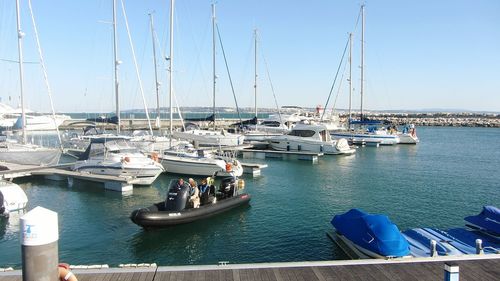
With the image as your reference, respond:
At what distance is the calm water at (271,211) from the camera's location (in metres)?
12.4

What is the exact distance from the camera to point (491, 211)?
13195 millimetres

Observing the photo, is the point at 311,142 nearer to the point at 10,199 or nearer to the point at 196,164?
the point at 196,164

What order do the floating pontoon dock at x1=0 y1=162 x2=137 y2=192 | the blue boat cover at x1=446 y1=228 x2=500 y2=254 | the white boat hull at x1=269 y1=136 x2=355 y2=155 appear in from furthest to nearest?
the white boat hull at x1=269 y1=136 x2=355 y2=155, the floating pontoon dock at x1=0 y1=162 x2=137 y2=192, the blue boat cover at x1=446 y1=228 x2=500 y2=254

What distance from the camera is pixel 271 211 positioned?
684 inches

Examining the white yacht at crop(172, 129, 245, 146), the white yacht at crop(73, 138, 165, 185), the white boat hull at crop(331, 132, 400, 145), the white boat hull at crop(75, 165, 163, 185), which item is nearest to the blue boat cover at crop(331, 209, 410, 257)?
the white boat hull at crop(75, 165, 163, 185)

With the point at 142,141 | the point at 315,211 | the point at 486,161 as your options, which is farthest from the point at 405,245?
the point at 486,161

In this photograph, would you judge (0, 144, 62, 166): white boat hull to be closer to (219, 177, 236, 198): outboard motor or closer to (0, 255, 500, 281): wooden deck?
(219, 177, 236, 198): outboard motor

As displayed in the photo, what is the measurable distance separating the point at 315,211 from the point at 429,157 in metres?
24.8

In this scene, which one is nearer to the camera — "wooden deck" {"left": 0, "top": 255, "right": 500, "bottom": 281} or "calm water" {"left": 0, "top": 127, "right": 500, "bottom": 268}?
"wooden deck" {"left": 0, "top": 255, "right": 500, "bottom": 281}

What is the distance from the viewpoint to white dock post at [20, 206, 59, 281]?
172 inches

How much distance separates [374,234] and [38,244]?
8.21 metres

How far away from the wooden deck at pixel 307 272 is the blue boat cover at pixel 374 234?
1.62 m

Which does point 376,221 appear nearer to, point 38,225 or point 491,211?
point 491,211

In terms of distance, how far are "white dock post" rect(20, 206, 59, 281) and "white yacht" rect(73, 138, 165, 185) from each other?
691 inches
